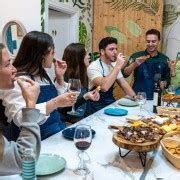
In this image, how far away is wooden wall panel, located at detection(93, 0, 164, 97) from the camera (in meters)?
4.30

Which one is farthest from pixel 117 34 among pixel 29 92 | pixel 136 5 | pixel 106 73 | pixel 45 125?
pixel 29 92

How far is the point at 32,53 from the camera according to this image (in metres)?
1.91

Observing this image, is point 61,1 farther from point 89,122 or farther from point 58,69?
point 89,122

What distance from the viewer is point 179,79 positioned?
396 centimetres

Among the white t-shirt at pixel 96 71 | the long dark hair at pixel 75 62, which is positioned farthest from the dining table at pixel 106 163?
the white t-shirt at pixel 96 71

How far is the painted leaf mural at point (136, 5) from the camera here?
4.28 meters

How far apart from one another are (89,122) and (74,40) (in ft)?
8.02

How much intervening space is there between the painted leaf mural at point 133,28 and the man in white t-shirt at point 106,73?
1232 millimetres

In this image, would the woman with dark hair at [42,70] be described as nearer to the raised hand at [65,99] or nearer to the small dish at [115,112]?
the raised hand at [65,99]

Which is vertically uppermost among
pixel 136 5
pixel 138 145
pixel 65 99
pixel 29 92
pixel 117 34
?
pixel 136 5

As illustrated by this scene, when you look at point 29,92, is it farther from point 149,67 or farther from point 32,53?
point 149,67

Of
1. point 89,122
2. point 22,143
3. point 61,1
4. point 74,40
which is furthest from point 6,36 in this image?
point 22,143

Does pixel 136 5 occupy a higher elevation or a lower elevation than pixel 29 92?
higher

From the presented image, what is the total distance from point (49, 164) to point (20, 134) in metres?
0.24
